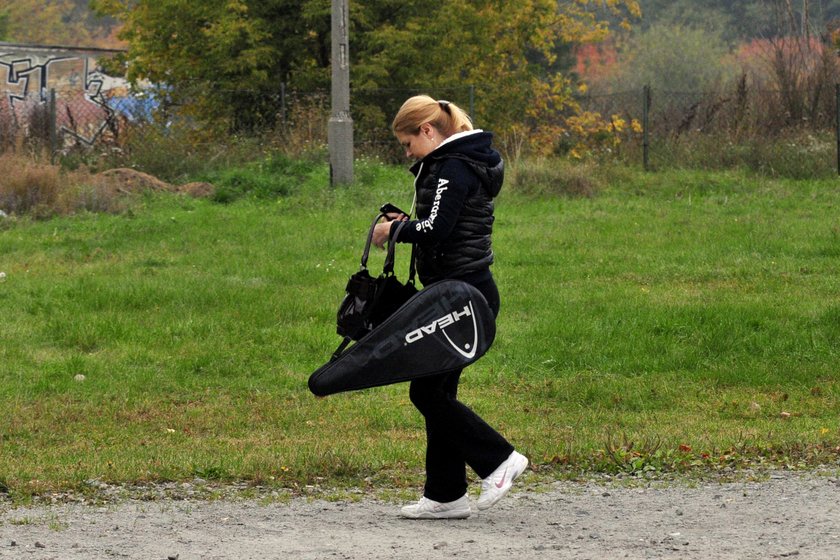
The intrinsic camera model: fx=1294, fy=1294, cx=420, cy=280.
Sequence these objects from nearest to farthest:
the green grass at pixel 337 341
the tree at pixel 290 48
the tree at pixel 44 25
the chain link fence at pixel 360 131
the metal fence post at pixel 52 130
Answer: the green grass at pixel 337 341
the metal fence post at pixel 52 130
the chain link fence at pixel 360 131
the tree at pixel 290 48
the tree at pixel 44 25

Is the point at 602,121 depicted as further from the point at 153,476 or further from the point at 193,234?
the point at 153,476

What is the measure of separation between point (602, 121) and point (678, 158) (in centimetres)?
717

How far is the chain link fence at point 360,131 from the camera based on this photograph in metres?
22.0

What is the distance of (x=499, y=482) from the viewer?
5562 mm

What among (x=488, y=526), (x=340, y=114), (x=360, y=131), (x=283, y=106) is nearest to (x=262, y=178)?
(x=340, y=114)

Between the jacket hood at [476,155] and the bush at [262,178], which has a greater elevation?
the jacket hood at [476,155]

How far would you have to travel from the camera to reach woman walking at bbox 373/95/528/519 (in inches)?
212

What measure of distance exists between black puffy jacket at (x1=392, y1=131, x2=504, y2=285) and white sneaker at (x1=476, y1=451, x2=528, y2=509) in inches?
34.0

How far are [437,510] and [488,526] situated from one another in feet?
0.91

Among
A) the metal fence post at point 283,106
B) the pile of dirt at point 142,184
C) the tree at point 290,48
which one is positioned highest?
the tree at point 290,48

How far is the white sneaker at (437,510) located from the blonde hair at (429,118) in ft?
5.24

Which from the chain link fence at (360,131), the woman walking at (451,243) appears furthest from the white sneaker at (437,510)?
the chain link fence at (360,131)

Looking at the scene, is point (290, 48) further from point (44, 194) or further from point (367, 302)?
point (367, 302)

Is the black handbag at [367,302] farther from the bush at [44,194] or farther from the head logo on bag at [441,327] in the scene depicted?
the bush at [44,194]
